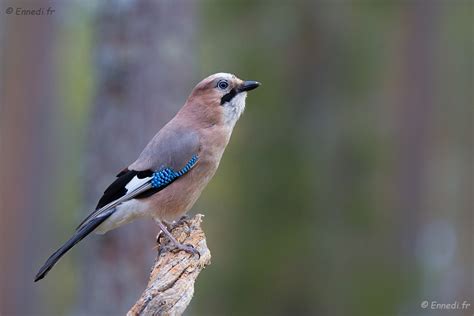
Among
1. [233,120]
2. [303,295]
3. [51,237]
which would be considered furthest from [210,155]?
[51,237]

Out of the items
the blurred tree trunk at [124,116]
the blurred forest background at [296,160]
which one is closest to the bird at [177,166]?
the blurred tree trunk at [124,116]

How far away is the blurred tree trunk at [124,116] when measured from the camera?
30.3 ft

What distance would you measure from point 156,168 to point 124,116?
108 inches

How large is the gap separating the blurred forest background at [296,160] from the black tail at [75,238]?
8284 mm


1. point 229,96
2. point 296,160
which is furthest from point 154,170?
point 296,160

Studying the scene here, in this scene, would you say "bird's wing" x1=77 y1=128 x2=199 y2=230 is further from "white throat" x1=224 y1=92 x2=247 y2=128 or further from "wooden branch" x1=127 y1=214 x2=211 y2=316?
"wooden branch" x1=127 y1=214 x2=211 y2=316

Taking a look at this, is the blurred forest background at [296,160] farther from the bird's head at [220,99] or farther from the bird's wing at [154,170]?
the bird's wing at [154,170]

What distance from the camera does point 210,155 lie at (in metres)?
7.07

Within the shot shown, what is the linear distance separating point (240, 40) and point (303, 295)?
6.45 m

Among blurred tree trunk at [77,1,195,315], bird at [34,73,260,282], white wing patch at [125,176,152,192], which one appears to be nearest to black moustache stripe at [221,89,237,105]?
bird at [34,73,260,282]

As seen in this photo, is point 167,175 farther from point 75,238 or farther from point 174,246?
point 75,238

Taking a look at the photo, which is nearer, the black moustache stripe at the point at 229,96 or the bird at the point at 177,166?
the bird at the point at 177,166

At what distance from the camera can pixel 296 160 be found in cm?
1986

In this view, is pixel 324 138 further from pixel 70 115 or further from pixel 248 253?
pixel 70 115
